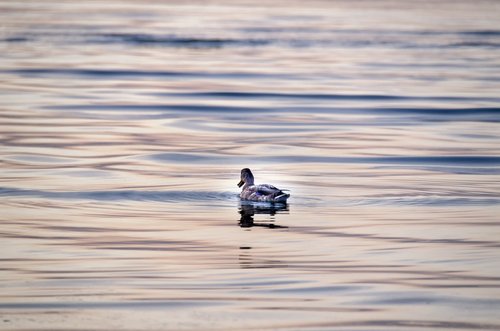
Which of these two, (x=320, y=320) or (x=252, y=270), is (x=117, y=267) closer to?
(x=252, y=270)

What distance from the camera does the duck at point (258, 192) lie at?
1805 cm

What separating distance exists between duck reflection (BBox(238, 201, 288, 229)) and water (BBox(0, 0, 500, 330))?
0.06 m

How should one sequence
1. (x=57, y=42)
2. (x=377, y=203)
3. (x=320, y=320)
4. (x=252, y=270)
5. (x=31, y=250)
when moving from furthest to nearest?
(x=57, y=42)
(x=377, y=203)
(x=31, y=250)
(x=252, y=270)
(x=320, y=320)

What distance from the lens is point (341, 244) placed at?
15344 mm

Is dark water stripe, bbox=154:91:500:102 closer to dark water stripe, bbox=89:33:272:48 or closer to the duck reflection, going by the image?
dark water stripe, bbox=89:33:272:48

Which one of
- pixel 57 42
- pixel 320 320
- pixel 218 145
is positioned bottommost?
pixel 320 320

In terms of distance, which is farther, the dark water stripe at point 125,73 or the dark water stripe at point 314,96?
the dark water stripe at point 125,73

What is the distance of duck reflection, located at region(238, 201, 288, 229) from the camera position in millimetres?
16984

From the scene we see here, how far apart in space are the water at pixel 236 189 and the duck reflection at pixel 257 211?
0.06 meters

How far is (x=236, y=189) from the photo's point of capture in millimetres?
20047

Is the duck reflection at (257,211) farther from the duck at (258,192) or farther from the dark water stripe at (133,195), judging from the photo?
the dark water stripe at (133,195)

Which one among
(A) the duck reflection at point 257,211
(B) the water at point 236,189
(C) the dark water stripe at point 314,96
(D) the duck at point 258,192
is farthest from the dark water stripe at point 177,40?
(A) the duck reflection at point 257,211

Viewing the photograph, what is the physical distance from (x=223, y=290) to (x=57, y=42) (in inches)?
1549

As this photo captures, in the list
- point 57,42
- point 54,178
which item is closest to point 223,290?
point 54,178
